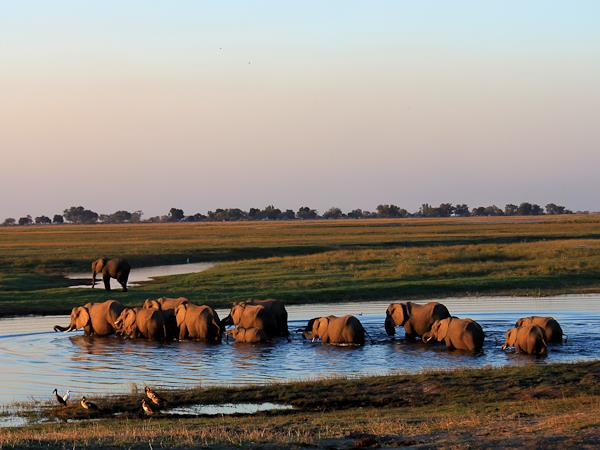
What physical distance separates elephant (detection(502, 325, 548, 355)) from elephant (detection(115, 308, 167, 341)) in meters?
11.2

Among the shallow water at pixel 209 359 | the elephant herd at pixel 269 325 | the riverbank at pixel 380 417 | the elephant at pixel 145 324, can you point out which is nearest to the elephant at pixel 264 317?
the elephant herd at pixel 269 325

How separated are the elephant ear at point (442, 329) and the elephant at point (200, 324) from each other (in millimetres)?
6586

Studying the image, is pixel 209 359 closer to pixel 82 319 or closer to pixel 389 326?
pixel 389 326

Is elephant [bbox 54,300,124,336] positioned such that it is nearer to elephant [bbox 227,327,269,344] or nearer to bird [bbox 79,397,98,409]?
elephant [bbox 227,327,269,344]

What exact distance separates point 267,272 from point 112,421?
34.0 metres

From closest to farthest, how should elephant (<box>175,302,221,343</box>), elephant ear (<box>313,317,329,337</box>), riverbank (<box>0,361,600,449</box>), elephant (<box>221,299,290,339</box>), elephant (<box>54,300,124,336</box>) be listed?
riverbank (<box>0,361,600,449</box>)
elephant ear (<box>313,317,329,337</box>)
elephant (<box>221,299,290,339</box>)
elephant (<box>175,302,221,343</box>)
elephant (<box>54,300,124,336</box>)

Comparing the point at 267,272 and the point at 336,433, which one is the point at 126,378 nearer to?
the point at 336,433

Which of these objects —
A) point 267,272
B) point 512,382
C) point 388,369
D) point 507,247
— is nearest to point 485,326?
point 388,369

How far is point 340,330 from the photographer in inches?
1107

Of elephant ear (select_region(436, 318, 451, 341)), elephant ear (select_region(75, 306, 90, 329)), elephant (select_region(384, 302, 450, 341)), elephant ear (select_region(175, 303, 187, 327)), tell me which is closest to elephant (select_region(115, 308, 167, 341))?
elephant ear (select_region(175, 303, 187, 327))

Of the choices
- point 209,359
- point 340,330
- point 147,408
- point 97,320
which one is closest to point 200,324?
point 209,359

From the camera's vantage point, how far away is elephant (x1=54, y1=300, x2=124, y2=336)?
1284 inches

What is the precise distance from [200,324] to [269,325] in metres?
2.09

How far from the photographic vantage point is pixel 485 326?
3136 centimetres
